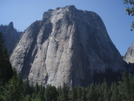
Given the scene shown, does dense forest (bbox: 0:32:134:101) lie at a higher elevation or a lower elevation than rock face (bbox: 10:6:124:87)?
lower

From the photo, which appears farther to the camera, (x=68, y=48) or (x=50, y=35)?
(x=50, y=35)

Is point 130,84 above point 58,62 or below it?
below

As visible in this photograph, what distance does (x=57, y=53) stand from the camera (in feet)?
498

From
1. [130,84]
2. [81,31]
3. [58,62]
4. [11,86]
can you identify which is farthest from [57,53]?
[11,86]

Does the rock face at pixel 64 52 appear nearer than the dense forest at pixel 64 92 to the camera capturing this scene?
No

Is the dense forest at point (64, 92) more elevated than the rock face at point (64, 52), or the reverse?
the rock face at point (64, 52)

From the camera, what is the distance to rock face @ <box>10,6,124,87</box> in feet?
459

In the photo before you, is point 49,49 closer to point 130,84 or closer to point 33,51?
point 33,51

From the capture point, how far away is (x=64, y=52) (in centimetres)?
15000

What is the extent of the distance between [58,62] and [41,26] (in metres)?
58.6

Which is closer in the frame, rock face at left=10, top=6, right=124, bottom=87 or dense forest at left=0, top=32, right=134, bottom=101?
dense forest at left=0, top=32, right=134, bottom=101

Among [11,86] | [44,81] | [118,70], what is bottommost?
[11,86]

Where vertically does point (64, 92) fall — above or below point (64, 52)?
below

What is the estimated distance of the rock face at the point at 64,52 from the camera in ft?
459
